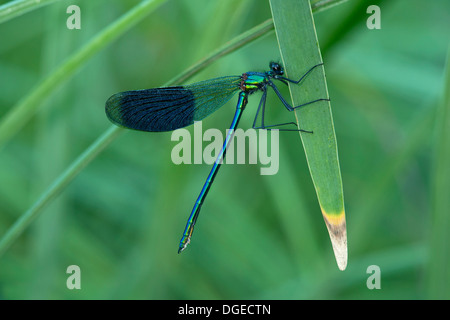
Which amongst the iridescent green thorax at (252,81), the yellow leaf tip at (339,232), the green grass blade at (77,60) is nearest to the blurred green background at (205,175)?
the iridescent green thorax at (252,81)

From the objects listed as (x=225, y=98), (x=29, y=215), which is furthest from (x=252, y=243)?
(x=29, y=215)

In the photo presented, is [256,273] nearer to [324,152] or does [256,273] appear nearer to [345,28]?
[345,28]

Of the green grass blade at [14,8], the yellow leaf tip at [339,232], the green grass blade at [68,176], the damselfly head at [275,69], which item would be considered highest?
the damselfly head at [275,69]

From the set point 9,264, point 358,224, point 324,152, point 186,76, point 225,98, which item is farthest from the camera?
point 9,264

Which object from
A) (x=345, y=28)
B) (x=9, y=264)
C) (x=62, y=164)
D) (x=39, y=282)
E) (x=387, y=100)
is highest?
(x=387, y=100)

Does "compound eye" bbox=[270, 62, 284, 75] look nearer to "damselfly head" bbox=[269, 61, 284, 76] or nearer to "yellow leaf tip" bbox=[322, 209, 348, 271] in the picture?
"damselfly head" bbox=[269, 61, 284, 76]

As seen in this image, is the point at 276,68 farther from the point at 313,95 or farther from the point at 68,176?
the point at 68,176

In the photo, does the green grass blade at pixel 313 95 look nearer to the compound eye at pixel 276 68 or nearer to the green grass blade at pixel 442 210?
the green grass blade at pixel 442 210
